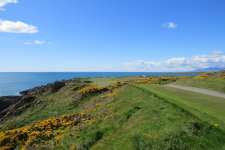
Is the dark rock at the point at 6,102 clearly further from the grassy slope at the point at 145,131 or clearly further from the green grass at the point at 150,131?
the green grass at the point at 150,131

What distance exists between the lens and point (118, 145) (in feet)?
60.6

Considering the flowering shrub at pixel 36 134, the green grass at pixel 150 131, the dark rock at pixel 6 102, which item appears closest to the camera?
the green grass at pixel 150 131

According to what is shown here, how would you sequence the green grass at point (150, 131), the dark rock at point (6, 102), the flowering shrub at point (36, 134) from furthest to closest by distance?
the dark rock at point (6, 102), the flowering shrub at point (36, 134), the green grass at point (150, 131)

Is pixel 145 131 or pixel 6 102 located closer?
pixel 145 131

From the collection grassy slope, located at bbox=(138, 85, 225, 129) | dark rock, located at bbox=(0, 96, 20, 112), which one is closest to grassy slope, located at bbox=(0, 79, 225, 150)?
grassy slope, located at bbox=(138, 85, 225, 129)

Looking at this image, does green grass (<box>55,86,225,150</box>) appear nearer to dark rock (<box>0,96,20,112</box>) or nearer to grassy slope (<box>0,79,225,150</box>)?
grassy slope (<box>0,79,225,150</box>)

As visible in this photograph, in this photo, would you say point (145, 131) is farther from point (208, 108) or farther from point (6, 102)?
point (6, 102)

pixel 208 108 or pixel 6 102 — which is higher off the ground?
pixel 208 108

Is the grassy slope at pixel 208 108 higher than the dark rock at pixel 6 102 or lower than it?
higher

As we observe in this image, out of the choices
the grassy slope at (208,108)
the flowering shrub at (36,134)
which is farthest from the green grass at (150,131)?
the flowering shrub at (36,134)


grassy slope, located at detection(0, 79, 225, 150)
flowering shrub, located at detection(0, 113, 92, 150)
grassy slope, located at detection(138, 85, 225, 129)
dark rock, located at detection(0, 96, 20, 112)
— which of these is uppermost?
grassy slope, located at detection(138, 85, 225, 129)

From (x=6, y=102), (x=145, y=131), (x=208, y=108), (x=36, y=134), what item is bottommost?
(x=6, y=102)

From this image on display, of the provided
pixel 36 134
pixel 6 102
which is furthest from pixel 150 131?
pixel 6 102

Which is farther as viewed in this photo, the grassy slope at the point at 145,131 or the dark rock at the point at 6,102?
the dark rock at the point at 6,102
